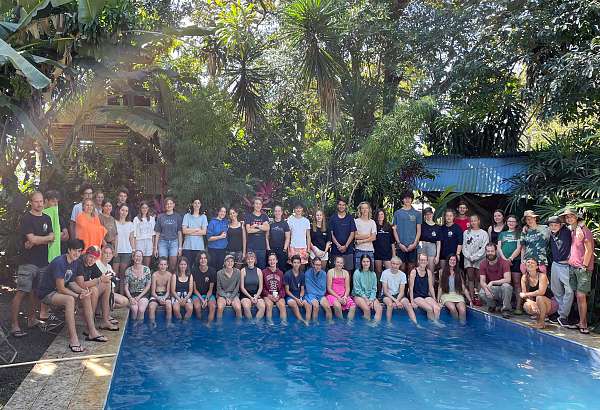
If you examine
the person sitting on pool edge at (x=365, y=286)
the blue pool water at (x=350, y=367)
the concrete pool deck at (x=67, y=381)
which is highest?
the person sitting on pool edge at (x=365, y=286)

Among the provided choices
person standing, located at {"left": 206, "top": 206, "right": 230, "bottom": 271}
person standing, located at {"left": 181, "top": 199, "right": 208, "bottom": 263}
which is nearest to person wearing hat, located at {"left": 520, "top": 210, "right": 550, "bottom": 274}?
person standing, located at {"left": 206, "top": 206, "right": 230, "bottom": 271}

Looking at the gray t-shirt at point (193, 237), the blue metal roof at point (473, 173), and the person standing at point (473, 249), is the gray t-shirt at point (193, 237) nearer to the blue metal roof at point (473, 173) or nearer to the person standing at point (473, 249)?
the person standing at point (473, 249)

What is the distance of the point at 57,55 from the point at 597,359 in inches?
328

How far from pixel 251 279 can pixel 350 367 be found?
100 inches

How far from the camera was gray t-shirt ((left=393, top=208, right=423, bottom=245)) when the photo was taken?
973 cm

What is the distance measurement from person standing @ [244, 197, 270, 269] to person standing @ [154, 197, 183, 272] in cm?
112

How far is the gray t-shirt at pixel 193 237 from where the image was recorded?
904 cm

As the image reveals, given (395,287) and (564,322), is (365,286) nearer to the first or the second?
(395,287)

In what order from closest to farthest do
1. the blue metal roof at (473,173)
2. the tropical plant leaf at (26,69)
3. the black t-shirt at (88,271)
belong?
the tropical plant leaf at (26,69)
the black t-shirt at (88,271)
the blue metal roof at (473,173)

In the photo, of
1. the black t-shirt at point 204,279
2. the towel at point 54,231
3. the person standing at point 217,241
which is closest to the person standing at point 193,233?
the person standing at point 217,241

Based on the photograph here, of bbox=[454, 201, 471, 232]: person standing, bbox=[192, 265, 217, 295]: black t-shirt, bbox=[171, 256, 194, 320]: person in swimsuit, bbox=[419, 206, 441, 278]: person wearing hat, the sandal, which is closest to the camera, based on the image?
the sandal

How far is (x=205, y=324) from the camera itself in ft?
27.1

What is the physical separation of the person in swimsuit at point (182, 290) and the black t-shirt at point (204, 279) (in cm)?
16

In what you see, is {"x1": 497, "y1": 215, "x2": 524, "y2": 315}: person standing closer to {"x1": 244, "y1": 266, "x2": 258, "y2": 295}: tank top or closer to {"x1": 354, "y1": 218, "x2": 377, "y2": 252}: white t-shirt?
{"x1": 354, "y1": 218, "x2": 377, "y2": 252}: white t-shirt
